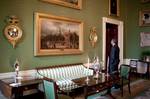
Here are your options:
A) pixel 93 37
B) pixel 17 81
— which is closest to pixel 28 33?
pixel 17 81

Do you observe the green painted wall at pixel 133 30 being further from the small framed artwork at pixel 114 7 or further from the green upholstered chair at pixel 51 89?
the green upholstered chair at pixel 51 89

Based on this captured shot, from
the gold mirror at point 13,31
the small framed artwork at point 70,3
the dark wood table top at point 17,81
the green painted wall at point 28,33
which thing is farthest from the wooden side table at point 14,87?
the small framed artwork at point 70,3

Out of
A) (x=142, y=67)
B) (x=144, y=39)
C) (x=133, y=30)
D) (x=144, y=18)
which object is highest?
(x=144, y=18)

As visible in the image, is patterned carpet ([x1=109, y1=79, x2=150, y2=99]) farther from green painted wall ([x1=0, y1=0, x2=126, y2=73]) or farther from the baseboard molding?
the baseboard molding

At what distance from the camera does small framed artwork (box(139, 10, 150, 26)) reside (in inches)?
323

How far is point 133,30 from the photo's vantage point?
864 cm

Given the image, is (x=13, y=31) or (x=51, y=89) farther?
(x=13, y=31)

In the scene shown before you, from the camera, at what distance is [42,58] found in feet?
16.4

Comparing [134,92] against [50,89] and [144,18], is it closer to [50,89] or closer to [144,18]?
[50,89]

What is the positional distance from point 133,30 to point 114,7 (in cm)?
175

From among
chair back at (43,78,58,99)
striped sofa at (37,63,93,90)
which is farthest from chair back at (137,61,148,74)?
chair back at (43,78,58,99)

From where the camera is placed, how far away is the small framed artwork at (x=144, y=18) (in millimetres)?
8195

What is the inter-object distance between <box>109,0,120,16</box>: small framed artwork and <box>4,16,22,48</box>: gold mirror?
4271mm

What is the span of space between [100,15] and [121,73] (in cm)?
250
